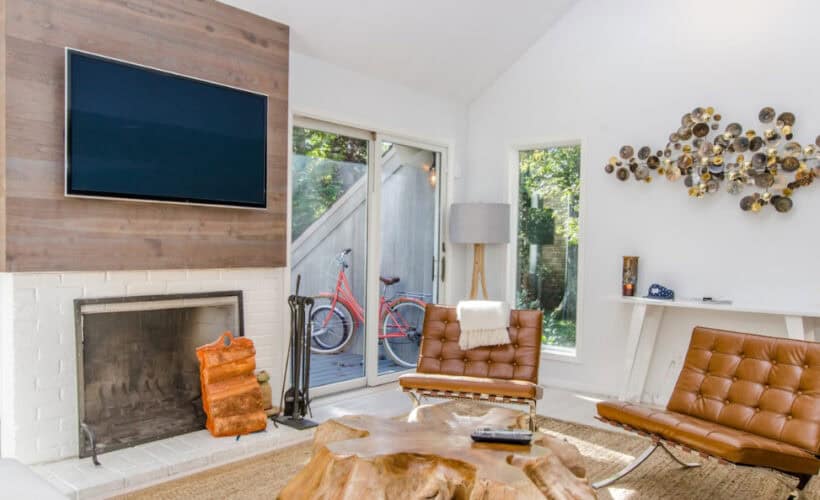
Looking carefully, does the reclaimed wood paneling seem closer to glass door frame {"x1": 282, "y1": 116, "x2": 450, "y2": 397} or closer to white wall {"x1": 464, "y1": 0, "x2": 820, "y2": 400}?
glass door frame {"x1": 282, "y1": 116, "x2": 450, "y2": 397}

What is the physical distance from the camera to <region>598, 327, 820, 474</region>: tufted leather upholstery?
8.46 feet

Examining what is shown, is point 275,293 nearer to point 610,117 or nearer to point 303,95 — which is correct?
point 303,95

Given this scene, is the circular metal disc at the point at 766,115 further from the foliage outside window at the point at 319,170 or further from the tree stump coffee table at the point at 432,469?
the tree stump coffee table at the point at 432,469

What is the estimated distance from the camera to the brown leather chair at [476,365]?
3.56 meters

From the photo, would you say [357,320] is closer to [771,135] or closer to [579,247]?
[579,247]

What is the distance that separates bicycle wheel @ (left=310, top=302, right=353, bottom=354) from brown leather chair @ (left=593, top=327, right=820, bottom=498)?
2.31 m

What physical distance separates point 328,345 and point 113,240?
197cm

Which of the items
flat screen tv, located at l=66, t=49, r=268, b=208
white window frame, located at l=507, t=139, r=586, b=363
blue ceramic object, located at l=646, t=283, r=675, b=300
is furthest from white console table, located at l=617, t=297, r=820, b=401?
flat screen tv, located at l=66, t=49, r=268, b=208

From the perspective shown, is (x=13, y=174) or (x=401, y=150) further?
(x=401, y=150)

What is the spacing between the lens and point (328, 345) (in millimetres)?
4844

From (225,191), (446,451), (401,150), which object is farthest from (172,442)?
(401,150)

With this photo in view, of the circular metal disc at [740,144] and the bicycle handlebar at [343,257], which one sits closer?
the circular metal disc at [740,144]

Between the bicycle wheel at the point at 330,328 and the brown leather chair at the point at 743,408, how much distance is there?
7.58 feet

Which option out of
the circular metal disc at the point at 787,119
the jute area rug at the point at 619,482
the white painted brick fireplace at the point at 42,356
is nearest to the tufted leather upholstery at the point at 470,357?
the jute area rug at the point at 619,482
